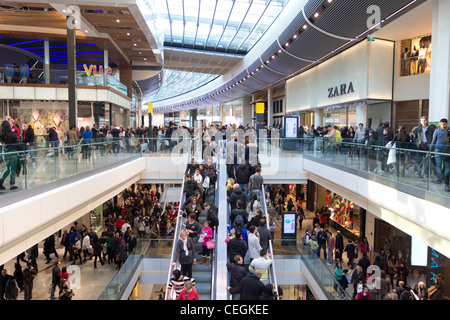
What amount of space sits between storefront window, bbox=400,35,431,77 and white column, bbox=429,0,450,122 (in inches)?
174

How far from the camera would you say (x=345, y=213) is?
2064cm

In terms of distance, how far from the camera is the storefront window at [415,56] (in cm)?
1627

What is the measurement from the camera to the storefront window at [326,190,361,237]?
1938cm

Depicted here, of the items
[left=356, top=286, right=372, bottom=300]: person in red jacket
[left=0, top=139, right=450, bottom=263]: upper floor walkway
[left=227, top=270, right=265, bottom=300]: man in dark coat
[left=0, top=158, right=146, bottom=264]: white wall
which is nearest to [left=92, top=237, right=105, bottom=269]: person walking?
[left=0, top=139, right=450, bottom=263]: upper floor walkway

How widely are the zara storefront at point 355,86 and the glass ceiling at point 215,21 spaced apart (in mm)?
4935

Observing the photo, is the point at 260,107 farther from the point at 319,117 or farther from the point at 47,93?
the point at 47,93

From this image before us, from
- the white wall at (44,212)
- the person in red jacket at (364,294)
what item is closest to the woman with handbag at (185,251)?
the white wall at (44,212)

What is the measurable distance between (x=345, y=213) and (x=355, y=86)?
6976 millimetres

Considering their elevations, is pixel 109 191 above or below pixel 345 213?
above

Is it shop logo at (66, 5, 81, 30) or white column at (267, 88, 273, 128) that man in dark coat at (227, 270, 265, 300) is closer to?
shop logo at (66, 5, 81, 30)

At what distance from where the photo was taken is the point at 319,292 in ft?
40.9

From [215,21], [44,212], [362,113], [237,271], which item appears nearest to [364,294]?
[237,271]

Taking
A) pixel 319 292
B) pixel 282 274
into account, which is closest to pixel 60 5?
pixel 282 274

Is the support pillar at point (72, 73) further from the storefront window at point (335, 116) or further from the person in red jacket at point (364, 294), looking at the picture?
the storefront window at point (335, 116)
